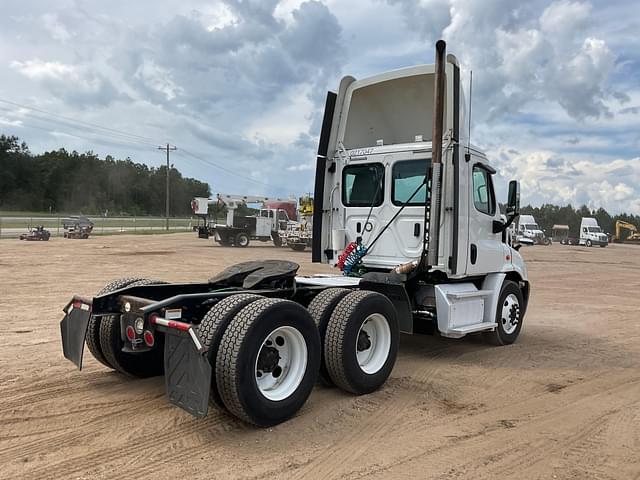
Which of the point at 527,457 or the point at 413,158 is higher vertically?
the point at 413,158

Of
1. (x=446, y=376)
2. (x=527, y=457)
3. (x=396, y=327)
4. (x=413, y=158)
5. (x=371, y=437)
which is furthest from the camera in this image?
(x=413, y=158)

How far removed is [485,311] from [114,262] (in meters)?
16.2

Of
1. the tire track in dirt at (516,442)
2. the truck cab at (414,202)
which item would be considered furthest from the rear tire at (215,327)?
the truck cab at (414,202)

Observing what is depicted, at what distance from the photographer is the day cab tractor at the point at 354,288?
4.15 metres

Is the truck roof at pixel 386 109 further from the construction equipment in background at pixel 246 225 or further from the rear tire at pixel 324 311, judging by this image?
the construction equipment in background at pixel 246 225

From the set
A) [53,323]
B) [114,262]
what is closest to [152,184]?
[114,262]

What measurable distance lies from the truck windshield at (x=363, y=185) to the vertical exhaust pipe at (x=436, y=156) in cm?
102

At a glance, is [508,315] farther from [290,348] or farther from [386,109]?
[290,348]

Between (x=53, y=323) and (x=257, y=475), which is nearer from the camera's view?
(x=257, y=475)

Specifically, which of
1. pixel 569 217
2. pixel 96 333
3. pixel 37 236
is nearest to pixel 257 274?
pixel 96 333

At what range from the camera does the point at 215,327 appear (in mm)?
4133

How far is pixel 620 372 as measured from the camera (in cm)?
650

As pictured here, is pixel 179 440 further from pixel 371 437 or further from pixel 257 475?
pixel 371 437

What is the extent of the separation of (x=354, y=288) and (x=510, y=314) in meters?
2.83
